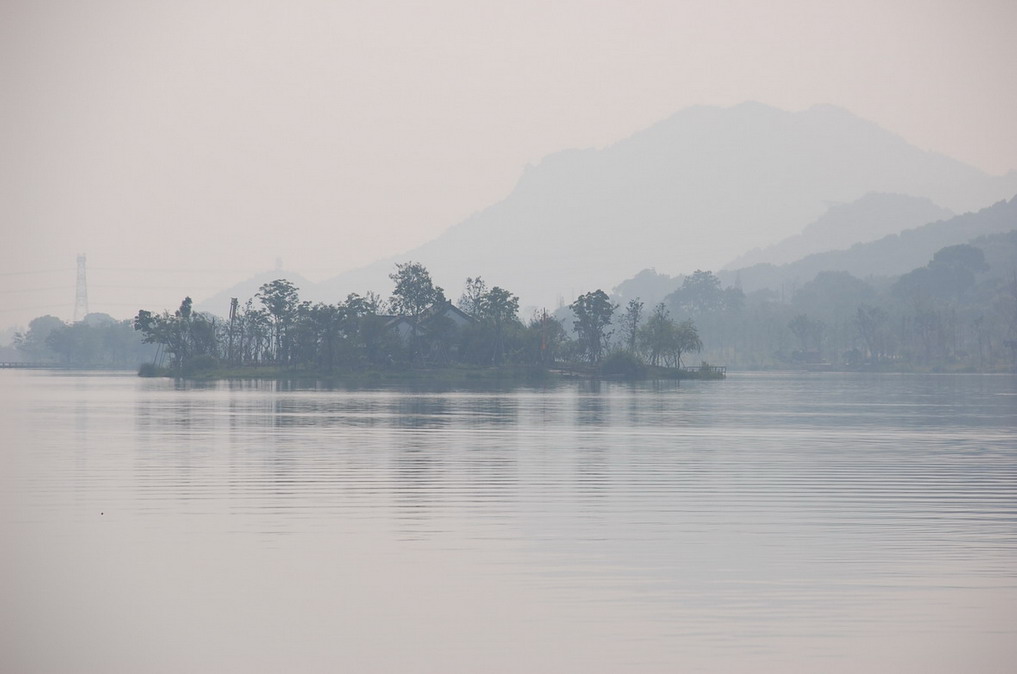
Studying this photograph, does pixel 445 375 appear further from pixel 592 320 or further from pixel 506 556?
pixel 506 556

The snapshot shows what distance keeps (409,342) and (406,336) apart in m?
1.64

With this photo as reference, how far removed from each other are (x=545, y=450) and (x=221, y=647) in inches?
735

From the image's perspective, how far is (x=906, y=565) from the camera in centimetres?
1431

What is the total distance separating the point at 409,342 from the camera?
9856 centimetres

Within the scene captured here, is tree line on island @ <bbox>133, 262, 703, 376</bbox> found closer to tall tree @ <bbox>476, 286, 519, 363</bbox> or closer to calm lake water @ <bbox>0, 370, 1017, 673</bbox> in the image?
tall tree @ <bbox>476, 286, 519, 363</bbox>

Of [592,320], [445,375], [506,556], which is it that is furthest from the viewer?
[592,320]

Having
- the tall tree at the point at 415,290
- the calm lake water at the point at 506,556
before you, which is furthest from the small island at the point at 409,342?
the calm lake water at the point at 506,556

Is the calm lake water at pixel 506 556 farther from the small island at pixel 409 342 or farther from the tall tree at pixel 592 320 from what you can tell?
the tall tree at pixel 592 320

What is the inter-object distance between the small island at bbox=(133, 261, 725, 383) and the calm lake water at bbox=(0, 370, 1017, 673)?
65.2 meters

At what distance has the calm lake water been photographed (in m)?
10.9

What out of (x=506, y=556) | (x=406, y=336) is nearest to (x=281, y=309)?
(x=406, y=336)

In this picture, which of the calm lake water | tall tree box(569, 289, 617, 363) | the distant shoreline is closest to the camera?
the calm lake water

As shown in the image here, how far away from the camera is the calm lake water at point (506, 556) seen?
431 inches

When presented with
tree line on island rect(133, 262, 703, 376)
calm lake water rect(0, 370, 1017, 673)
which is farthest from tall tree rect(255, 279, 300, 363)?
calm lake water rect(0, 370, 1017, 673)
